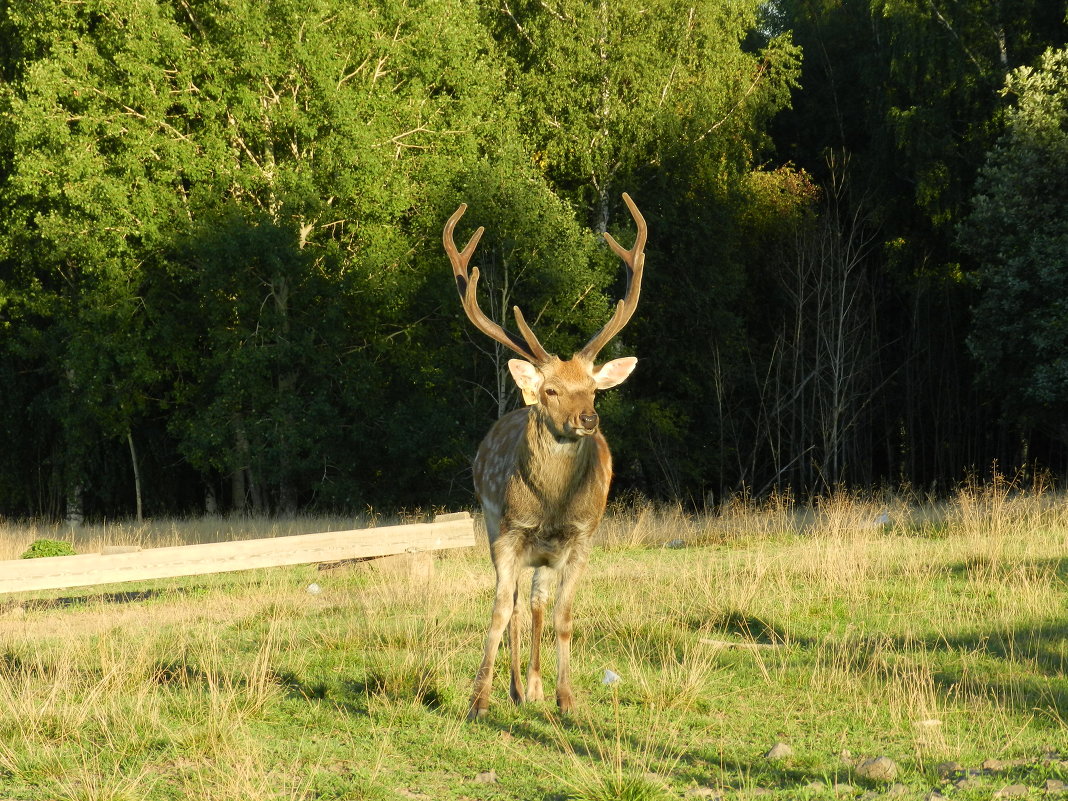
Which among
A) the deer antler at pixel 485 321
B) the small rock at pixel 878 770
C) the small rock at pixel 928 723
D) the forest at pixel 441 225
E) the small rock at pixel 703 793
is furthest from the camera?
the forest at pixel 441 225

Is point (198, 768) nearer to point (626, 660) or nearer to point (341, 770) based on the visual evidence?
point (341, 770)

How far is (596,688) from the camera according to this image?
680 centimetres

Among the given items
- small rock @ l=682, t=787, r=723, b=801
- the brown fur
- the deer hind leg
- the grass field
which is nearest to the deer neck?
the brown fur

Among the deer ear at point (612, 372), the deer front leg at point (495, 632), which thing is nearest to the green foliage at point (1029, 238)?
the deer ear at point (612, 372)

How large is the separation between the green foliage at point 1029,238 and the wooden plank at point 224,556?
12.0 metres

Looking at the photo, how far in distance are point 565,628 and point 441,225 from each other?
1614 cm

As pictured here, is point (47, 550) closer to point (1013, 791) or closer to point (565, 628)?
point (565, 628)

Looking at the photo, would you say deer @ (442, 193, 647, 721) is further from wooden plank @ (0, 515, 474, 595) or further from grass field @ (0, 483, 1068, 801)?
wooden plank @ (0, 515, 474, 595)

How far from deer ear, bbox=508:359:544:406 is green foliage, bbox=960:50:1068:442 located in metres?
16.0

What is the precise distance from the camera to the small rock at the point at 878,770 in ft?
16.5

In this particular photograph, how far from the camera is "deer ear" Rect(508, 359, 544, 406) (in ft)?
20.3

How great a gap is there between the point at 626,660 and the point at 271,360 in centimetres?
1519

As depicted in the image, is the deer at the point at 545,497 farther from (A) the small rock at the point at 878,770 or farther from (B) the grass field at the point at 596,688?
(A) the small rock at the point at 878,770

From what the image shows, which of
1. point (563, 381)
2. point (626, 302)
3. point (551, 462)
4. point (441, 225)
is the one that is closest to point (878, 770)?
point (551, 462)
